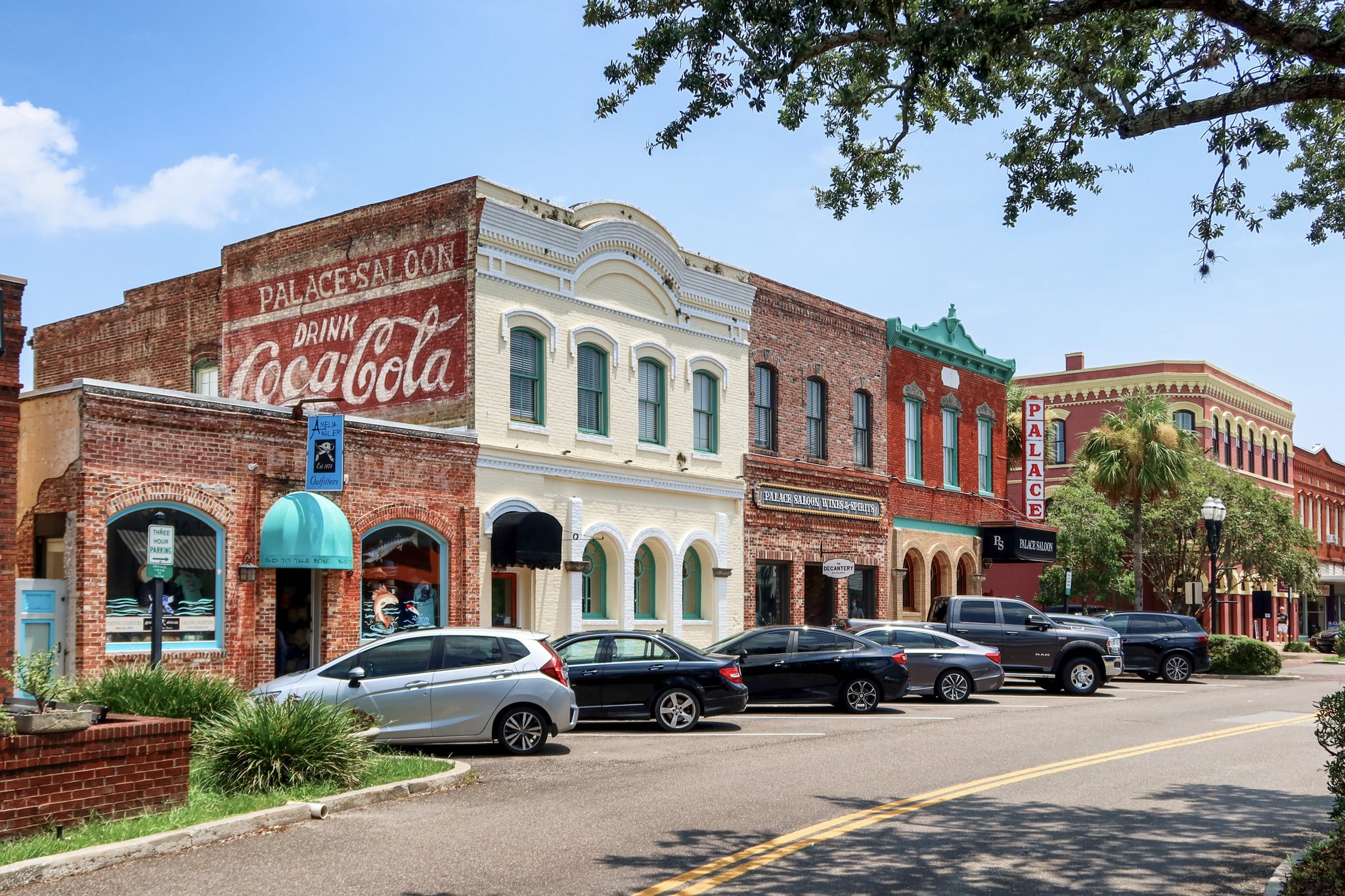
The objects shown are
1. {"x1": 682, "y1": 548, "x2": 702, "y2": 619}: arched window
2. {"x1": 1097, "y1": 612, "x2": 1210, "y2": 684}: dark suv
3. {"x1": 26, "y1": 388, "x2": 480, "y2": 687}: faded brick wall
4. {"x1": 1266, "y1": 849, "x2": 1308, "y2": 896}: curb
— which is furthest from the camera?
{"x1": 1097, "y1": 612, "x2": 1210, "y2": 684}: dark suv

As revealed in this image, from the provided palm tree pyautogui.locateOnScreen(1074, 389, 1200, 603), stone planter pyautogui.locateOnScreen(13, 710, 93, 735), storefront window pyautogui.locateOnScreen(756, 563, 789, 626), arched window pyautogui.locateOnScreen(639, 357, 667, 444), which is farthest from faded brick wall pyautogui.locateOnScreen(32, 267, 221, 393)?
palm tree pyautogui.locateOnScreen(1074, 389, 1200, 603)

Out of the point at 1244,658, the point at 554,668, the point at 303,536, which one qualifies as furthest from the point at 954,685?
the point at 1244,658

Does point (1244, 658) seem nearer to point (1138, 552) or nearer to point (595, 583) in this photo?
point (1138, 552)

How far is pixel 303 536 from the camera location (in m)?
19.7

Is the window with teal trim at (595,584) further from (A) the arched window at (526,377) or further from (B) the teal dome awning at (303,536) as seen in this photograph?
(B) the teal dome awning at (303,536)

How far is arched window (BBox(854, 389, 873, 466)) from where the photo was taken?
33.8 metres

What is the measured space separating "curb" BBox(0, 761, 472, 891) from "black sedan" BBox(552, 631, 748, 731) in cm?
513

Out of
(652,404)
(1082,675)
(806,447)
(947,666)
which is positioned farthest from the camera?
(806,447)

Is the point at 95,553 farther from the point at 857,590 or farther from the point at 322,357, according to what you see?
the point at 857,590

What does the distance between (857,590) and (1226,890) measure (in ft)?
82.5

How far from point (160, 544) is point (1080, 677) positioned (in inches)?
698

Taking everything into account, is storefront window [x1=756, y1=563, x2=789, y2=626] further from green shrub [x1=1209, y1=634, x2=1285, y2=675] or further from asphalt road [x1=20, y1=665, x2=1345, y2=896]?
asphalt road [x1=20, y1=665, x2=1345, y2=896]

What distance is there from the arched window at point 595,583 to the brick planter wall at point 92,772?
15.5 metres

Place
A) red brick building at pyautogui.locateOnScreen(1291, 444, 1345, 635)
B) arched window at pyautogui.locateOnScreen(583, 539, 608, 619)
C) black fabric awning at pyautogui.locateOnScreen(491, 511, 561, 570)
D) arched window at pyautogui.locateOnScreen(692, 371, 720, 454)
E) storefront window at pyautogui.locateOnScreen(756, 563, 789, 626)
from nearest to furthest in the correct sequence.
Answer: black fabric awning at pyautogui.locateOnScreen(491, 511, 561, 570) → arched window at pyautogui.locateOnScreen(583, 539, 608, 619) → arched window at pyautogui.locateOnScreen(692, 371, 720, 454) → storefront window at pyautogui.locateOnScreen(756, 563, 789, 626) → red brick building at pyautogui.locateOnScreen(1291, 444, 1345, 635)
